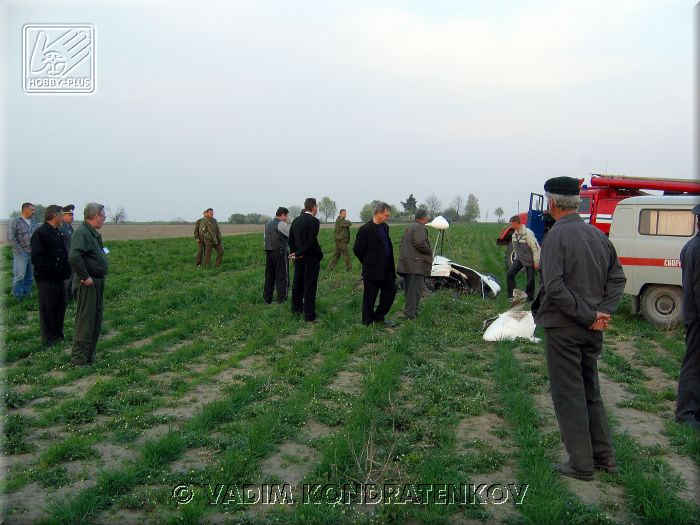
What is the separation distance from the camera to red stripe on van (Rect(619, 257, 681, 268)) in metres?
9.59

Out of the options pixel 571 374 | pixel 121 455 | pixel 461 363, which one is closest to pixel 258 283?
pixel 461 363

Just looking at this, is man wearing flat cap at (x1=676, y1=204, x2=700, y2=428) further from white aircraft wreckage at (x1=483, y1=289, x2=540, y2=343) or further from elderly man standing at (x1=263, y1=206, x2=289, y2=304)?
elderly man standing at (x1=263, y1=206, x2=289, y2=304)

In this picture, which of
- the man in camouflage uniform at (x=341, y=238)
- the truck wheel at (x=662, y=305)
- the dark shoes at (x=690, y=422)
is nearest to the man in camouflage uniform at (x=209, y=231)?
the man in camouflage uniform at (x=341, y=238)

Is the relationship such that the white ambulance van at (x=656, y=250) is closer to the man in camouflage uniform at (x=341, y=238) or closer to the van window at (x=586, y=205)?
the van window at (x=586, y=205)

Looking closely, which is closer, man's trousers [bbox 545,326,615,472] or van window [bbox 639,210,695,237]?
man's trousers [bbox 545,326,615,472]

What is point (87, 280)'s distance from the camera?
6996mm

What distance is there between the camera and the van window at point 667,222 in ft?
31.8

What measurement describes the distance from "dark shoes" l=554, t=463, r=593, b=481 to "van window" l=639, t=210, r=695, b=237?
6.84 metres

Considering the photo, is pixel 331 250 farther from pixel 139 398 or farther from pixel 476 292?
pixel 139 398

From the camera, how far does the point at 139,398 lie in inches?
228

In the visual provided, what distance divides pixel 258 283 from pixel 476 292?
5.08m

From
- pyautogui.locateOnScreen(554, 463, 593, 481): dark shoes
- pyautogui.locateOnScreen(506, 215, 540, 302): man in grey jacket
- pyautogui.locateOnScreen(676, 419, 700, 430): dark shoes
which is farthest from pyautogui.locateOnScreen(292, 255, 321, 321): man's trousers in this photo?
pyautogui.locateOnScreen(554, 463, 593, 481): dark shoes

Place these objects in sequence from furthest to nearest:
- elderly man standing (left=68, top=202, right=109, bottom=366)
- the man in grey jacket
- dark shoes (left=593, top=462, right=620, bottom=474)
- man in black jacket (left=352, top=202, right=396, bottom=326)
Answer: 1. the man in grey jacket
2. man in black jacket (left=352, top=202, right=396, bottom=326)
3. elderly man standing (left=68, top=202, right=109, bottom=366)
4. dark shoes (left=593, top=462, right=620, bottom=474)

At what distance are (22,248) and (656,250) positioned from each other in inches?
436
